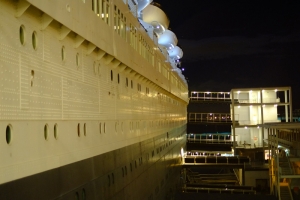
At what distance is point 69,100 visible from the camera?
816 cm

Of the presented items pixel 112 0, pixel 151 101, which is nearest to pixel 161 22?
pixel 151 101

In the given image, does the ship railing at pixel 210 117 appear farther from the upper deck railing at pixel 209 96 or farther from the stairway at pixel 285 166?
the stairway at pixel 285 166

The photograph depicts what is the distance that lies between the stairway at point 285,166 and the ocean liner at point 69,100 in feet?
35.8

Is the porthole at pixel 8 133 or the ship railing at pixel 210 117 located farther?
the ship railing at pixel 210 117

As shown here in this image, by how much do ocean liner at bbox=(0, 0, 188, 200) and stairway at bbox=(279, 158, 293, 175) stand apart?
429 inches

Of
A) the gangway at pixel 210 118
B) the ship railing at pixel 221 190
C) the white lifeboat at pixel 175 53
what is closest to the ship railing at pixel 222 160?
the ship railing at pixel 221 190

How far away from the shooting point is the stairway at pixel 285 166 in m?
21.9

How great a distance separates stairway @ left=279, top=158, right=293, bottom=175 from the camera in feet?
71.7

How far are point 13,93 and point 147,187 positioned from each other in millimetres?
13715

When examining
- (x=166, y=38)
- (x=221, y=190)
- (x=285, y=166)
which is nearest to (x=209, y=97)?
(x=166, y=38)

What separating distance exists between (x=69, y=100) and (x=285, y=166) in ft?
62.1

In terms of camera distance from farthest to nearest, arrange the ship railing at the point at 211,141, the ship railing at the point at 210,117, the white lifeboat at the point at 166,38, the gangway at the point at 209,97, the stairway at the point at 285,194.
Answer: the gangway at the point at 209,97 < the ship railing at the point at 210,117 < the ship railing at the point at 211,141 < the white lifeboat at the point at 166,38 < the stairway at the point at 285,194

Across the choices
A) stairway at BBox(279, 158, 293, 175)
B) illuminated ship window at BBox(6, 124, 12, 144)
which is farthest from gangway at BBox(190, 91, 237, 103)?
illuminated ship window at BBox(6, 124, 12, 144)

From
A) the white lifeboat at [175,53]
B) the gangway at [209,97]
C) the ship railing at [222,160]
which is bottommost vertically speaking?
the ship railing at [222,160]
